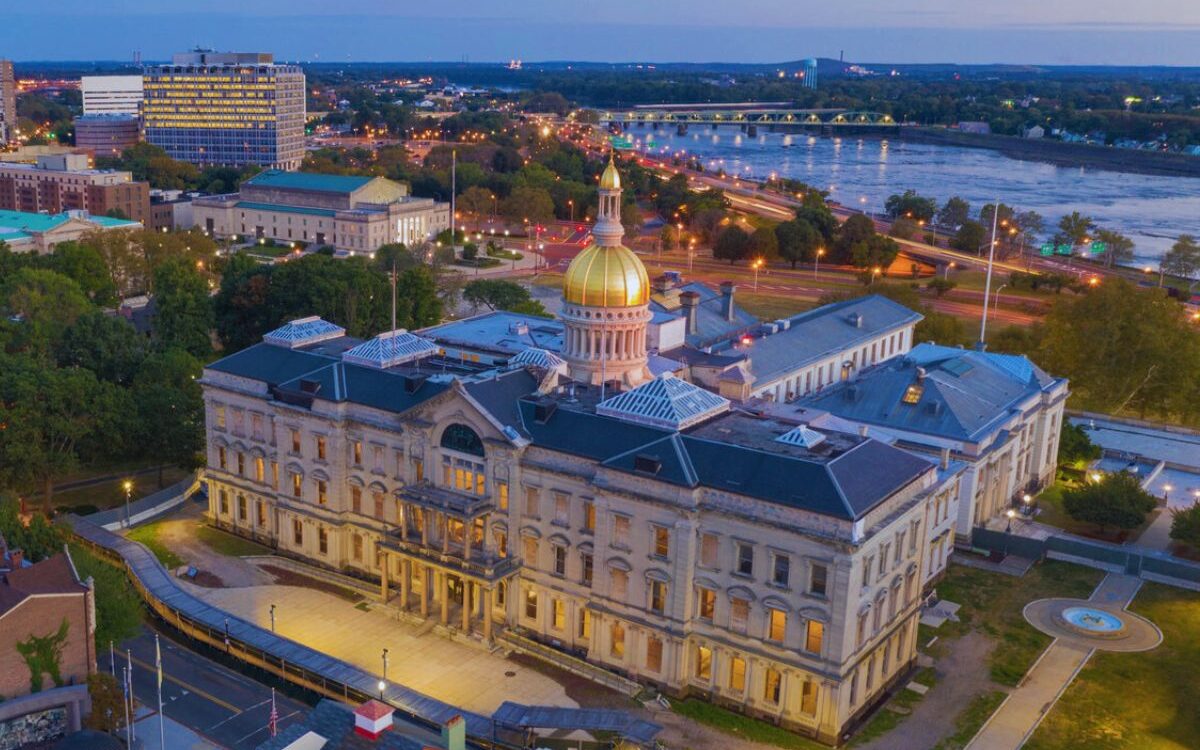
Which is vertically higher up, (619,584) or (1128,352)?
(1128,352)

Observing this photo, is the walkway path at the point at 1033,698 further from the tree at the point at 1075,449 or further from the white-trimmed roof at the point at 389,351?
the white-trimmed roof at the point at 389,351

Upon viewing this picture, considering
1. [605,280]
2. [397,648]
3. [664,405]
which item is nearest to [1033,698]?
[664,405]

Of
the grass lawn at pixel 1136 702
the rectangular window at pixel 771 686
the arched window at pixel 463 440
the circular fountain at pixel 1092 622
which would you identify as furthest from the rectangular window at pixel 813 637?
the circular fountain at pixel 1092 622

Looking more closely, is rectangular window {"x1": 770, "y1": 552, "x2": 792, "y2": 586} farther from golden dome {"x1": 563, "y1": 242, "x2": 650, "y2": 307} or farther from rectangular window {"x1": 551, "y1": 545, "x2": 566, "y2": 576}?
golden dome {"x1": 563, "y1": 242, "x2": 650, "y2": 307}

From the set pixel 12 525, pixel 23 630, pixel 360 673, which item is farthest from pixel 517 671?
pixel 12 525

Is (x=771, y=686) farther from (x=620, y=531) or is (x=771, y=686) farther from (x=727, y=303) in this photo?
(x=727, y=303)

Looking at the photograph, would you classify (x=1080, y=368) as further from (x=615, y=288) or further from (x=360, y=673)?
(x=360, y=673)
